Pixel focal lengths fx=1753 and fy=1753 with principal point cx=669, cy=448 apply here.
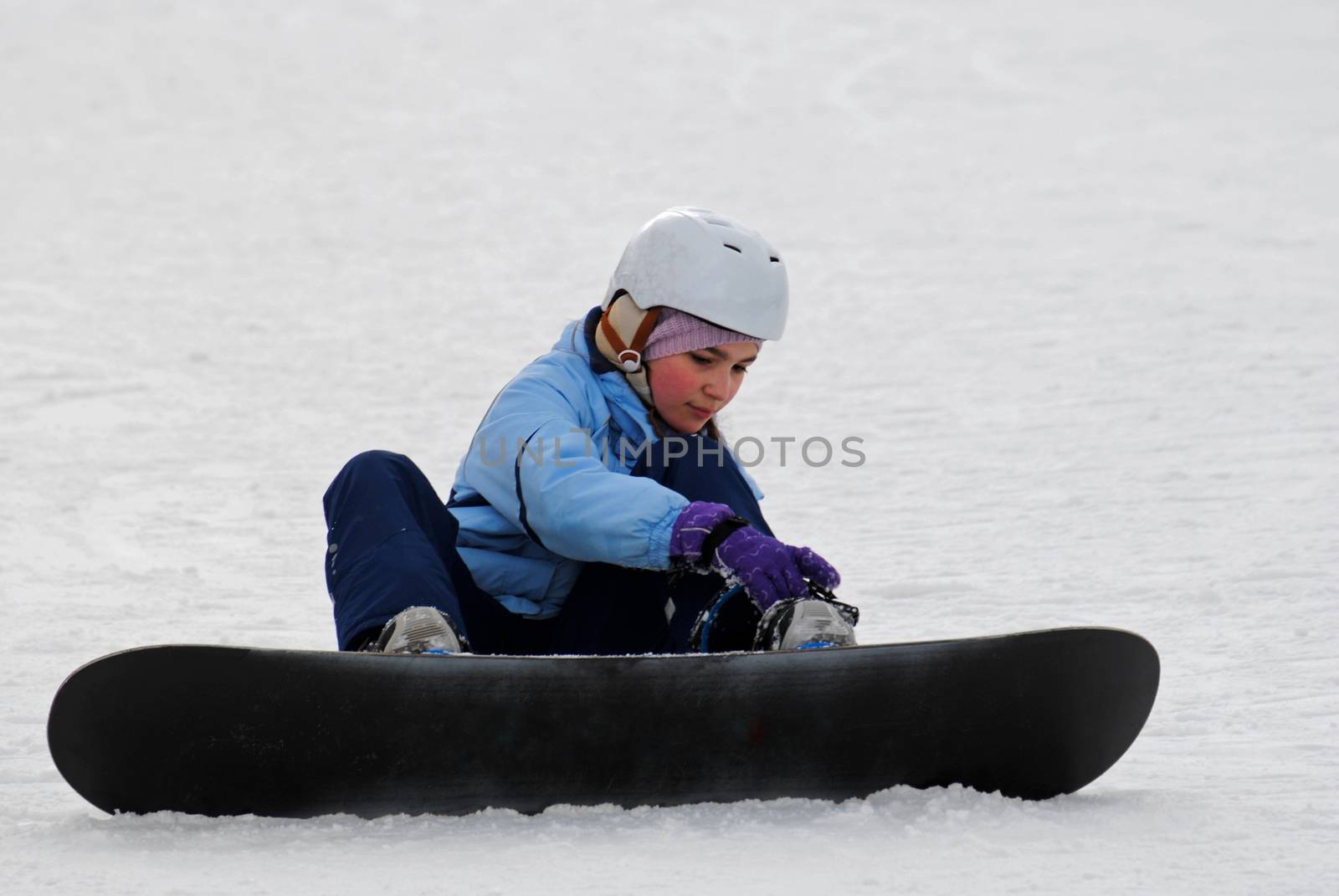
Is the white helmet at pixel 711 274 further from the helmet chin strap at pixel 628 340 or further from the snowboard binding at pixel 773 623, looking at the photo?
the snowboard binding at pixel 773 623

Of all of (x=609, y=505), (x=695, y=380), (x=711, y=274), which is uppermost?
(x=711, y=274)

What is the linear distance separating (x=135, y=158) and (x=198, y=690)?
38.0 feet

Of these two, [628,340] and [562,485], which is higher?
[628,340]

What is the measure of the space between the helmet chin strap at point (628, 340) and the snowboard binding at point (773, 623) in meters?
0.46

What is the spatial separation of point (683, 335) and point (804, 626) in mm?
669

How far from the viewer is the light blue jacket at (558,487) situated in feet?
8.91

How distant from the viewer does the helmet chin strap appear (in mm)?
3039

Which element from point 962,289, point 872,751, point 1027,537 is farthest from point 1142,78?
point 872,751

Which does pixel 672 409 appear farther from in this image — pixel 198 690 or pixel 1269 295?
pixel 1269 295

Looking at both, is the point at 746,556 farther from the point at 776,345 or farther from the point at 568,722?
the point at 776,345

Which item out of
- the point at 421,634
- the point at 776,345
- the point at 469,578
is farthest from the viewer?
the point at 776,345

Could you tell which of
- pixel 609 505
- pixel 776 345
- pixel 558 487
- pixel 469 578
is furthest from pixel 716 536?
pixel 776 345

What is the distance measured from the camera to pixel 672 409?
3.06 m

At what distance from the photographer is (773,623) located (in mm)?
2602
